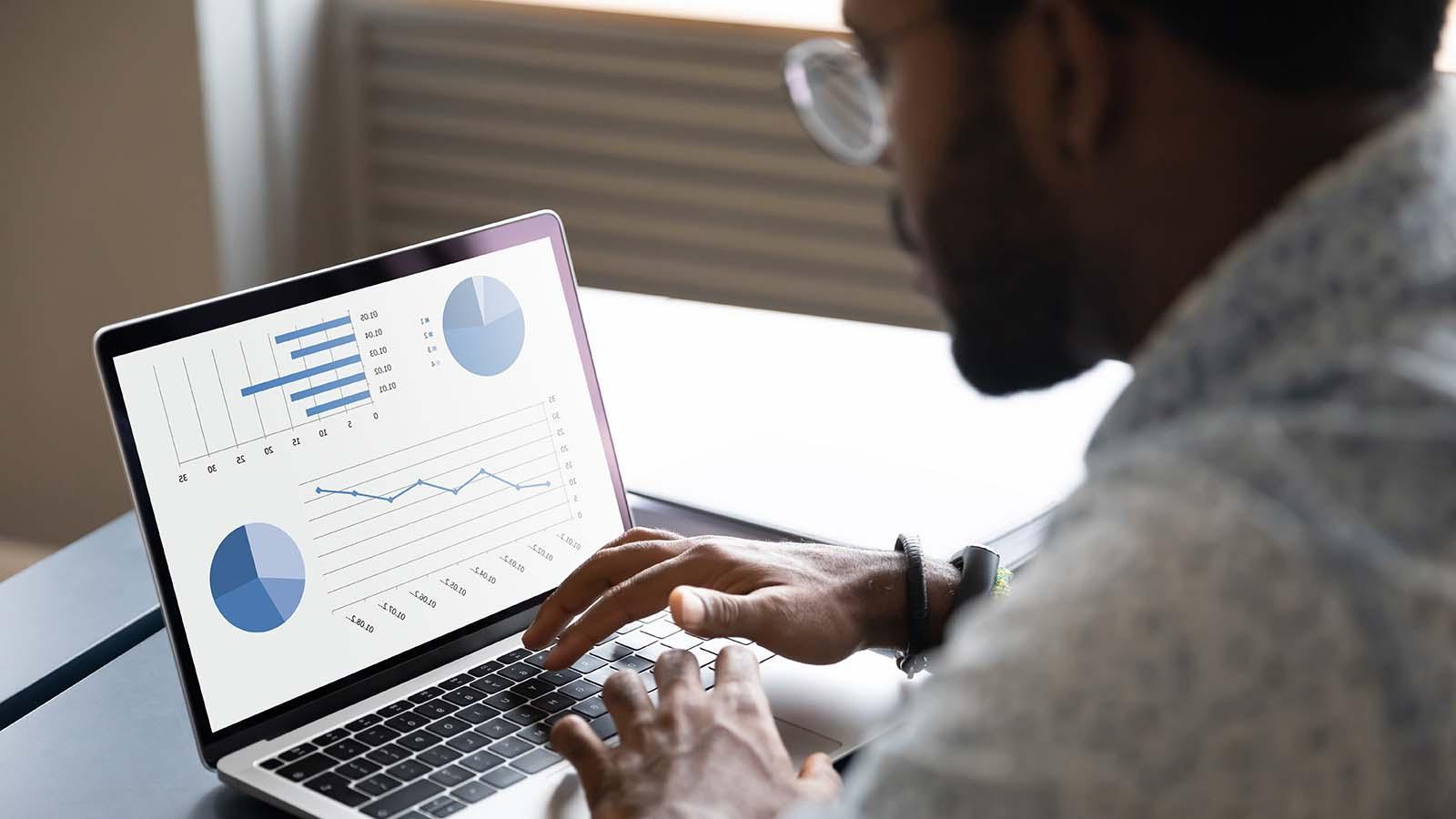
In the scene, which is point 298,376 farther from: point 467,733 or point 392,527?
point 467,733

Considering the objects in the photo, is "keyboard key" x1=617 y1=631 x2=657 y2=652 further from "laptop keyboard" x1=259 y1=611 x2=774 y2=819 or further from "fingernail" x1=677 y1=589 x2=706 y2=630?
"fingernail" x1=677 y1=589 x2=706 y2=630

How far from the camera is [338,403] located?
94cm

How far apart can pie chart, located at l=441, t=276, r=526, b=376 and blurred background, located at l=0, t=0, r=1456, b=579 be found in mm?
1554

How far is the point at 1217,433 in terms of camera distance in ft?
1.73

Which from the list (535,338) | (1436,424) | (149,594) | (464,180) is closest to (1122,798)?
(1436,424)

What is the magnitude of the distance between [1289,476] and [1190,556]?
0.04 metres

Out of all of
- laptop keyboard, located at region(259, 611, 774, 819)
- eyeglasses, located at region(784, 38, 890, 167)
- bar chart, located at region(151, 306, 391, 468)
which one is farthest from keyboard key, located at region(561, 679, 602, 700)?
eyeglasses, located at region(784, 38, 890, 167)

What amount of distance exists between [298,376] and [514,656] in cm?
22

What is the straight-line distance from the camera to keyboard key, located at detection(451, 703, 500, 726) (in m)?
0.87

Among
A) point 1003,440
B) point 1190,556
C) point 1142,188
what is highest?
point 1142,188

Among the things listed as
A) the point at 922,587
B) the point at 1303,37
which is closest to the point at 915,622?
the point at 922,587

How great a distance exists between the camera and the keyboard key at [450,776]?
80cm

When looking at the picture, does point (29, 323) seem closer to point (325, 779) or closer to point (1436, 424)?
point (325, 779)

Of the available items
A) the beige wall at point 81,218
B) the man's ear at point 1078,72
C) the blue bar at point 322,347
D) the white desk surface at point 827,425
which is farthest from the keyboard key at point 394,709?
the beige wall at point 81,218
